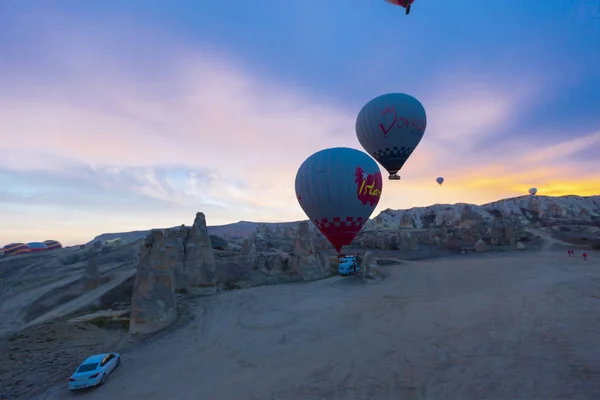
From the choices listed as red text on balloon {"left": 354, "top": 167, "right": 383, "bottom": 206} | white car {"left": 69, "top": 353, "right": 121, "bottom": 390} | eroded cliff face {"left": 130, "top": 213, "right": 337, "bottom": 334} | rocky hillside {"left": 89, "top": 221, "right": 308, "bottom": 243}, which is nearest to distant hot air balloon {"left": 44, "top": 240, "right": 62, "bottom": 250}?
rocky hillside {"left": 89, "top": 221, "right": 308, "bottom": 243}

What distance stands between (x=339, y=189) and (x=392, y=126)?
34.8 feet

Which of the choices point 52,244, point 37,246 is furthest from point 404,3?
point 52,244

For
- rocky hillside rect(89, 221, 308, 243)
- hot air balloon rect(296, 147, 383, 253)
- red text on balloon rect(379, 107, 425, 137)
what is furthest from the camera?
rocky hillside rect(89, 221, 308, 243)

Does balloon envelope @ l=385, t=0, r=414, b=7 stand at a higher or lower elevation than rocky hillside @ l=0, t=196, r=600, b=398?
higher

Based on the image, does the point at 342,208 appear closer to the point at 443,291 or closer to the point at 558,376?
the point at 443,291

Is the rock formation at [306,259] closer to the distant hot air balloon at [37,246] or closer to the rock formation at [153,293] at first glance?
the rock formation at [153,293]

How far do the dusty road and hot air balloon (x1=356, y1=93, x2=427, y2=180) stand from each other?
522 inches

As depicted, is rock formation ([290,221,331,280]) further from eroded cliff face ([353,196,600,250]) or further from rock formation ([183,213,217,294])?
eroded cliff face ([353,196,600,250])

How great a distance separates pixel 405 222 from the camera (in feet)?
304

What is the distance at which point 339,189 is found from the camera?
2084 cm

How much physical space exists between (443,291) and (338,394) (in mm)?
16190

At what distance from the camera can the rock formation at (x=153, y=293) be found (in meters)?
18.1

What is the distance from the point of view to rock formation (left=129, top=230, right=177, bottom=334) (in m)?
18.1

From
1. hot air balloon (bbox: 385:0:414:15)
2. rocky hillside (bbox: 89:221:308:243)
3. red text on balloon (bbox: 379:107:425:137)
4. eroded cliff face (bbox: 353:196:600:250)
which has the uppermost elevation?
hot air balloon (bbox: 385:0:414:15)
